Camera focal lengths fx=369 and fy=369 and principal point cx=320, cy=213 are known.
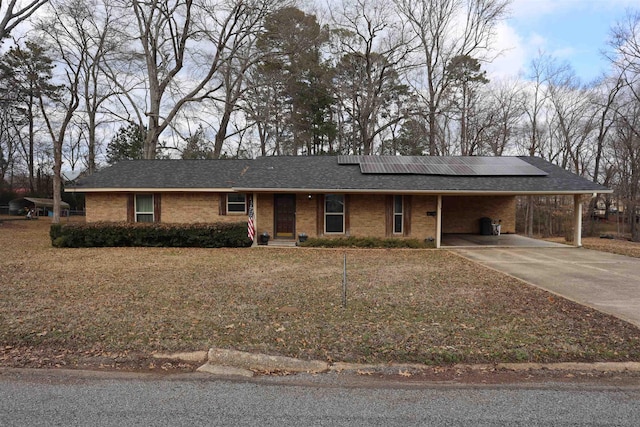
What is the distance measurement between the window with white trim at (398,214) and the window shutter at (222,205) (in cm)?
695

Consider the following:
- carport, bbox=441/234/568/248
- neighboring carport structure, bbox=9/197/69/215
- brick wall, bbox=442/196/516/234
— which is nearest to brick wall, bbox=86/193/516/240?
carport, bbox=441/234/568/248

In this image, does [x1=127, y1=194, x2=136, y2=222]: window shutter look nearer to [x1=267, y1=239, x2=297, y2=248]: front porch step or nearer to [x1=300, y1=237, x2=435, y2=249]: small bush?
[x1=267, y1=239, x2=297, y2=248]: front porch step

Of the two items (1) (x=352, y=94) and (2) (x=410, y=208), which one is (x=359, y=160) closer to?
(2) (x=410, y=208)

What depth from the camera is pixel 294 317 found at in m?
5.23

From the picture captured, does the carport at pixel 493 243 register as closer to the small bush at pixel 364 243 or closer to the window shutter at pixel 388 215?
the small bush at pixel 364 243

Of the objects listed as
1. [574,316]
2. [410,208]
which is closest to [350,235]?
[410,208]

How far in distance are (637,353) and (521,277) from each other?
4.39m

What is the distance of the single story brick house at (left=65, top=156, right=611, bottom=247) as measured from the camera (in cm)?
1386

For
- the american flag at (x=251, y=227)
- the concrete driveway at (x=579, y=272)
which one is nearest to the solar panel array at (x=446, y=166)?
the concrete driveway at (x=579, y=272)

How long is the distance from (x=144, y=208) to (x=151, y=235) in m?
2.70

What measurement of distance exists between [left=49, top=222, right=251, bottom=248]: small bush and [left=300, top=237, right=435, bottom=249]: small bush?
252 cm

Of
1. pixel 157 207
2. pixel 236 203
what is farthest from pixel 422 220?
pixel 157 207

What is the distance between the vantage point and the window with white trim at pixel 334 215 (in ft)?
48.0

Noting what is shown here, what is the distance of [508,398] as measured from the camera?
3127mm
